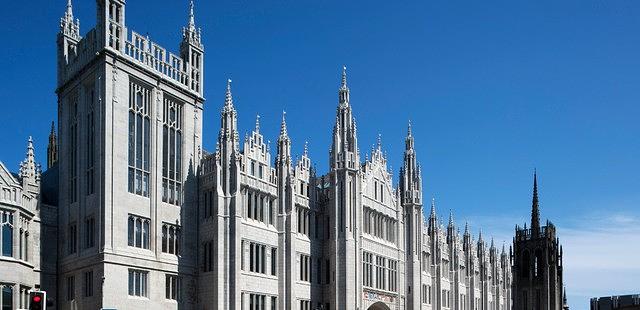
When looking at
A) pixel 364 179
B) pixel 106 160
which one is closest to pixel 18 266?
pixel 106 160

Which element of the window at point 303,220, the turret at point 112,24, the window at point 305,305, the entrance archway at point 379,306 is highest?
the turret at point 112,24

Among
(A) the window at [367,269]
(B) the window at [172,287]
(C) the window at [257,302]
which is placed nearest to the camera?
(B) the window at [172,287]

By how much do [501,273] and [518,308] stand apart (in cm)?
2084

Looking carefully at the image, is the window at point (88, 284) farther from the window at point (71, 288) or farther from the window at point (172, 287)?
the window at point (172, 287)

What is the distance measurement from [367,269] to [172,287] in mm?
21527

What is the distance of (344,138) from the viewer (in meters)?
70.8

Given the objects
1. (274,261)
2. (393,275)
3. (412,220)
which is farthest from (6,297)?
(412,220)

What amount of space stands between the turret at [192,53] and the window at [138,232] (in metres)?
11.8

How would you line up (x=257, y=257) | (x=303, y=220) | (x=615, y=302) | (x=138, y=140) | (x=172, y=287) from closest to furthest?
(x=138, y=140), (x=172, y=287), (x=257, y=257), (x=303, y=220), (x=615, y=302)

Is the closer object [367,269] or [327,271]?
[327,271]

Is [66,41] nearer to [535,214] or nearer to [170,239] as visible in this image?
[170,239]

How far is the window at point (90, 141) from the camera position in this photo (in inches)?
2140

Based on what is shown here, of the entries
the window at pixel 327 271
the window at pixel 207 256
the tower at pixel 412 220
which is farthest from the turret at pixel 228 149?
the tower at pixel 412 220

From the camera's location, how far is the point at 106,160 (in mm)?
52625
